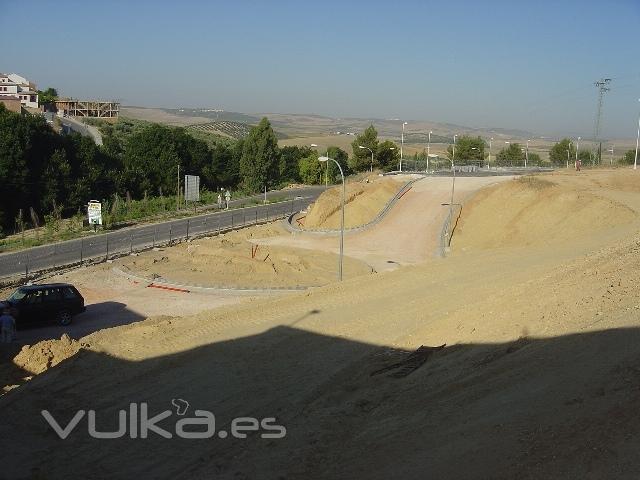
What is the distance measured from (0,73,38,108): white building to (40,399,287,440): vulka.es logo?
92682 mm

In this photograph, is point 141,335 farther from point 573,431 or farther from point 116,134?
point 116,134

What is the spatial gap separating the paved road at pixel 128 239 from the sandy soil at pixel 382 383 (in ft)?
53.1

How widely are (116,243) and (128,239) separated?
160 cm

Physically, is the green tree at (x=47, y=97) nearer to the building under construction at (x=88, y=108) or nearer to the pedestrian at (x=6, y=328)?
the building under construction at (x=88, y=108)

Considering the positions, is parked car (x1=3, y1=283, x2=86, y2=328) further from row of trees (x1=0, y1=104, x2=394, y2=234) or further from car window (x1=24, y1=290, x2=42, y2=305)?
row of trees (x1=0, y1=104, x2=394, y2=234)

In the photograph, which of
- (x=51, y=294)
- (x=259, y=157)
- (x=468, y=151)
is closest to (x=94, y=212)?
(x=51, y=294)

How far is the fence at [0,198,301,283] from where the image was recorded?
3141 cm

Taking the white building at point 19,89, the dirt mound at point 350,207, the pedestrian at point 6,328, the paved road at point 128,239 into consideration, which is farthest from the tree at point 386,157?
the pedestrian at point 6,328

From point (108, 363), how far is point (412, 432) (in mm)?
8450

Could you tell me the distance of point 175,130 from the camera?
74.8 meters

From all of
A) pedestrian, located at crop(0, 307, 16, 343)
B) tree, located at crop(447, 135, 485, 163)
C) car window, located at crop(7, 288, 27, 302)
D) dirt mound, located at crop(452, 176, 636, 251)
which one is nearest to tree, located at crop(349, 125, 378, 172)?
tree, located at crop(447, 135, 485, 163)

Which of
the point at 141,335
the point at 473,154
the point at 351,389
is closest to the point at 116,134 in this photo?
the point at 473,154

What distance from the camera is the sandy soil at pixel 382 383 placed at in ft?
27.3

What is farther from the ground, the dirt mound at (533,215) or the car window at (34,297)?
the dirt mound at (533,215)
